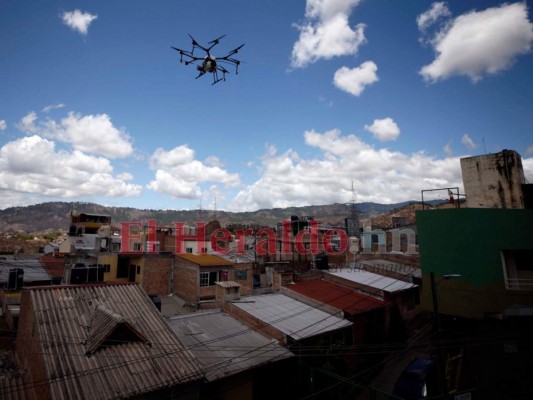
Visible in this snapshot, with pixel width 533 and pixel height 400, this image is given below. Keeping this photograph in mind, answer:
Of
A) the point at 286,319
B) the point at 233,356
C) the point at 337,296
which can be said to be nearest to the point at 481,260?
the point at 286,319

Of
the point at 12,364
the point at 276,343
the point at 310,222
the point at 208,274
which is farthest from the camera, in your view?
the point at 310,222

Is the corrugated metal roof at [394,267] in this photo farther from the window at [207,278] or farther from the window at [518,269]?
the window at [518,269]

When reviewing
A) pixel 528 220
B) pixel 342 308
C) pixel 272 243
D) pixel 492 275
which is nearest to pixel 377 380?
pixel 342 308

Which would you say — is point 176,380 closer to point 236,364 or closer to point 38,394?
point 236,364

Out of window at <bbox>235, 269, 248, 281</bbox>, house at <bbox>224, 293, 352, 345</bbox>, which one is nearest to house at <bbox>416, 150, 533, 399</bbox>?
house at <bbox>224, 293, 352, 345</bbox>

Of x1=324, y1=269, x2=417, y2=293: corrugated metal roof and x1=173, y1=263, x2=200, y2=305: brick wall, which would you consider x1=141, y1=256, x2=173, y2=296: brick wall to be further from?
x1=324, y1=269, x2=417, y2=293: corrugated metal roof

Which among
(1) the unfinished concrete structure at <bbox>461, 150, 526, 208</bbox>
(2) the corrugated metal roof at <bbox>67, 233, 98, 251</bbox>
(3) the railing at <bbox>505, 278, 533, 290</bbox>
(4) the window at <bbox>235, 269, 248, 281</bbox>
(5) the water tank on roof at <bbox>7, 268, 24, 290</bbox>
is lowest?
(4) the window at <bbox>235, 269, 248, 281</bbox>
